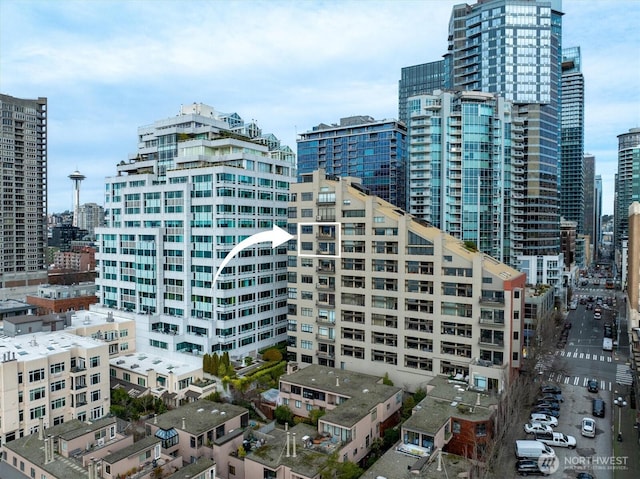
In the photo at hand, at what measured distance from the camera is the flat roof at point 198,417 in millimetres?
34197

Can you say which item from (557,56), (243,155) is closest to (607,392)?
(243,155)

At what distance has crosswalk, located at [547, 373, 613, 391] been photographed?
2010 inches

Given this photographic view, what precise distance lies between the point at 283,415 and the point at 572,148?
16626 centimetres

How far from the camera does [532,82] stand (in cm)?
10112

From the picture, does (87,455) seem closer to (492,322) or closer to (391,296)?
(391,296)

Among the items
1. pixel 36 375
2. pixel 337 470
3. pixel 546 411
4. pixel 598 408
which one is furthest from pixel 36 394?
pixel 598 408

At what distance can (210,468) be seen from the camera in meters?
28.7

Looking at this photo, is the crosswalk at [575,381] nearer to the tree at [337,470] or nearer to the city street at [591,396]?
the city street at [591,396]

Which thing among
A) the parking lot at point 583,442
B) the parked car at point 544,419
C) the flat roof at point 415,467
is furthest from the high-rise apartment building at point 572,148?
the flat roof at point 415,467

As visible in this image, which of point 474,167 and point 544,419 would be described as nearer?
point 544,419

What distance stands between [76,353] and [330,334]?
26.0 meters

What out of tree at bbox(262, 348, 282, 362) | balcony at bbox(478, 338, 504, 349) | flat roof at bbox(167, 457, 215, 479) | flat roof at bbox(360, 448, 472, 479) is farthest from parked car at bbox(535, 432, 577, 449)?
tree at bbox(262, 348, 282, 362)

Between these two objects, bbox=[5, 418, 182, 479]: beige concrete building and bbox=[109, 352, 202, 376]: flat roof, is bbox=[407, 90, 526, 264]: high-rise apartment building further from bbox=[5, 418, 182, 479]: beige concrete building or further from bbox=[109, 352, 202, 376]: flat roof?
bbox=[5, 418, 182, 479]: beige concrete building

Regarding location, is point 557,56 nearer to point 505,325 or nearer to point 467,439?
point 505,325
